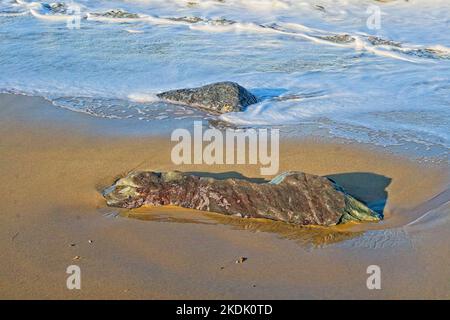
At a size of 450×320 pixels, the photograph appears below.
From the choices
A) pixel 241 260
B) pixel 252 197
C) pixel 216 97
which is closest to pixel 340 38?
pixel 216 97

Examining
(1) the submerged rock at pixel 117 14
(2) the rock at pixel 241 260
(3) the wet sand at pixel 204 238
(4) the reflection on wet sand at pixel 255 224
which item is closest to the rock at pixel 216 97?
(3) the wet sand at pixel 204 238

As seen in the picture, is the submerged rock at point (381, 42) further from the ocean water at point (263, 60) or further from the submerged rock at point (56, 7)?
the submerged rock at point (56, 7)

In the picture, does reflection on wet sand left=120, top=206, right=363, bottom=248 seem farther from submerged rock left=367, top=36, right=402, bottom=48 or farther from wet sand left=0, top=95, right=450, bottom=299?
submerged rock left=367, top=36, right=402, bottom=48


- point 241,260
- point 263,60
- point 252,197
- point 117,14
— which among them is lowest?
point 241,260

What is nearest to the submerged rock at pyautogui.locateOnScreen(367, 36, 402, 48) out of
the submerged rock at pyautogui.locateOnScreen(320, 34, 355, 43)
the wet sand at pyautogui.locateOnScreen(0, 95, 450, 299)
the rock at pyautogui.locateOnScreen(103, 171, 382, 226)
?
the submerged rock at pyautogui.locateOnScreen(320, 34, 355, 43)

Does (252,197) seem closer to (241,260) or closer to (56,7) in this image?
(241,260)

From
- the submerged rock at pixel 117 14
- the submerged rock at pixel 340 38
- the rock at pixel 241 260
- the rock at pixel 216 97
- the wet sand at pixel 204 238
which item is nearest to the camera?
the wet sand at pixel 204 238
